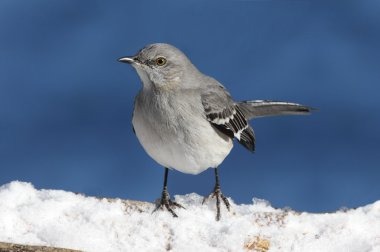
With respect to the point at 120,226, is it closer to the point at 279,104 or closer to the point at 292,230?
the point at 292,230

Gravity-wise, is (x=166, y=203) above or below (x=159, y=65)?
below

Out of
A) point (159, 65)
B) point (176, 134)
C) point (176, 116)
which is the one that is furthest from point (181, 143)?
Result: point (159, 65)

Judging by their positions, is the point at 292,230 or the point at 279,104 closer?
the point at 292,230

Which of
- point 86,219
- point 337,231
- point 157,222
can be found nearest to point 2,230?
point 86,219

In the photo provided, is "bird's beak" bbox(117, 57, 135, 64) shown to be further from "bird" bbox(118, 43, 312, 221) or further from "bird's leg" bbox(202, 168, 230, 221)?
"bird's leg" bbox(202, 168, 230, 221)

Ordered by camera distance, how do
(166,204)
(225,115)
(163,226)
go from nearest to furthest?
(163,226)
(166,204)
(225,115)

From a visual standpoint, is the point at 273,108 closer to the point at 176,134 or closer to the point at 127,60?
the point at 176,134

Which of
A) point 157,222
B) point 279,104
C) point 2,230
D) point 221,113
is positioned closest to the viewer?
point 2,230
